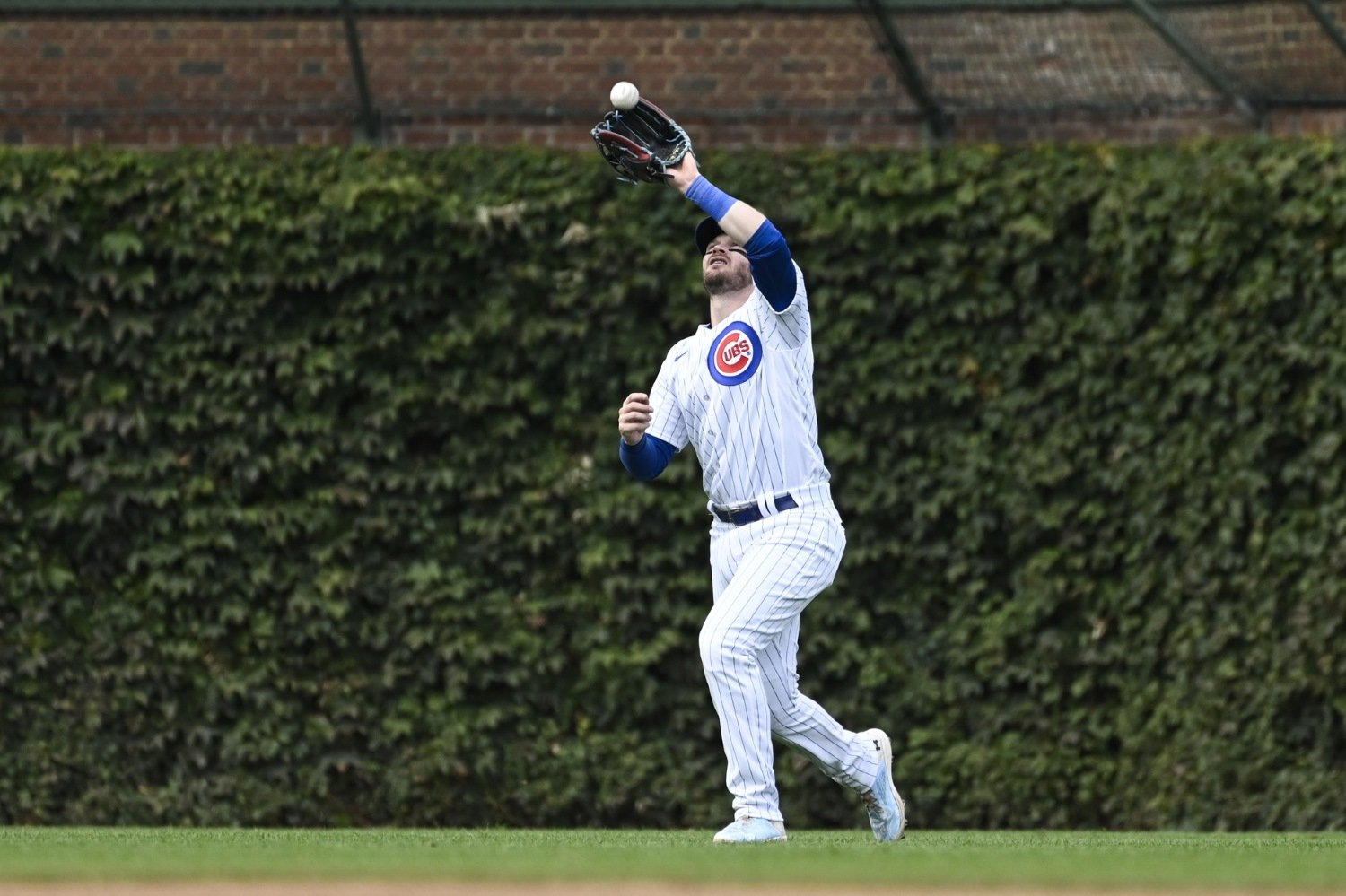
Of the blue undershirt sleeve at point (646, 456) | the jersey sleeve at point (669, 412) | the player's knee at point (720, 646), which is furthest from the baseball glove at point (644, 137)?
the player's knee at point (720, 646)

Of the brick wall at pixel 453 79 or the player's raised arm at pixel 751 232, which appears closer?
the player's raised arm at pixel 751 232

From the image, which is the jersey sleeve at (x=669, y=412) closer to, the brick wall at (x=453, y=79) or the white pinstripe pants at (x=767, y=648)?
the white pinstripe pants at (x=767, y=648)

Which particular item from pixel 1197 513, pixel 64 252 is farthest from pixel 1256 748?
pixel 64 252

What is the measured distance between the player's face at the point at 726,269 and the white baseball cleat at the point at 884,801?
1.56 m

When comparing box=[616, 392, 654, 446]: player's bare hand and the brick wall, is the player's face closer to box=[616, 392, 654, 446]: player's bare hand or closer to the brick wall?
box=[616, 392, 654, 446]: player's bare hand

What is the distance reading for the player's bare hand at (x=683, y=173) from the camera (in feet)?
21.9

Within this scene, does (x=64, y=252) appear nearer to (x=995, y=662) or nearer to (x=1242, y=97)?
(x=995, y=662)

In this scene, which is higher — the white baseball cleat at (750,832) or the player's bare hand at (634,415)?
the player's bare hand at (634,415)

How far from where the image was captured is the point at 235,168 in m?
10.2

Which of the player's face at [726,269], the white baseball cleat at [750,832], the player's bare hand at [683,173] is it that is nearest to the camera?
the white baseball cleat at [750,832]

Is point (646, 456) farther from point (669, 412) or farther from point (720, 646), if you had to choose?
point (720, 646)

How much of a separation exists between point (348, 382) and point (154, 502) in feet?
3.56

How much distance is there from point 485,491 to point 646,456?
3.35 m

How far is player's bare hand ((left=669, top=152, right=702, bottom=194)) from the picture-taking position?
6668 millimetres
